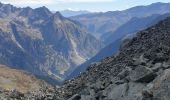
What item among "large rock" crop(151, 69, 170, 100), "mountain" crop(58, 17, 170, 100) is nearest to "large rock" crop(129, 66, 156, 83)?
"mountain" crop(58, 17, 170, 100)

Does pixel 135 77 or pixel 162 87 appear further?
pixel 135 77

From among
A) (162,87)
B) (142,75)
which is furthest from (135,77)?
(162,87)

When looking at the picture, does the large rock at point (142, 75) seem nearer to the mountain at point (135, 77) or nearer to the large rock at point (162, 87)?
the mountain at point (135, 77)

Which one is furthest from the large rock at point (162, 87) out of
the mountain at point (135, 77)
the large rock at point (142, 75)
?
the large rock at point (142, 75)

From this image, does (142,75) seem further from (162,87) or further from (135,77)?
(162,87)

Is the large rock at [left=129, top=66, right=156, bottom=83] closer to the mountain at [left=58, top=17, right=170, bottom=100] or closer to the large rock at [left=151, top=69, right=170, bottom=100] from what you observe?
the mountain at [left=58, top=17, right=170, bottom=100]

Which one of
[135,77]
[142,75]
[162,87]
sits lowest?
[135,77]

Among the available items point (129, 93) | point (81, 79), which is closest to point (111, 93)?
point (129, 93)

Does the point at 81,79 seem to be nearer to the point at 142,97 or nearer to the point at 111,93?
the point at 111,93

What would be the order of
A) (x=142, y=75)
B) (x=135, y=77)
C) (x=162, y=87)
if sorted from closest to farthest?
(x=162, y=87) < (x=142, y=75) < (x=135, y=77)
